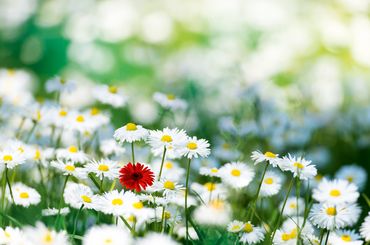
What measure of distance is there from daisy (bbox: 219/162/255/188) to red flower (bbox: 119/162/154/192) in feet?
0.91

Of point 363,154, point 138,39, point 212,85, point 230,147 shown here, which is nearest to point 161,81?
point 212,85

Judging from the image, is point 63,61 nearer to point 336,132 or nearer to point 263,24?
point 263,24

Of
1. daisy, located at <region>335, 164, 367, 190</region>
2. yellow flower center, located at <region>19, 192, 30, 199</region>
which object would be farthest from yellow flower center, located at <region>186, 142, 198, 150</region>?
daisy, located at <region>335, 164, 367, 190</region>

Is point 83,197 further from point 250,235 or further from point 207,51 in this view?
point 207,51

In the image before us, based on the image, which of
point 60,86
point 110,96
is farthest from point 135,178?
point 60,86

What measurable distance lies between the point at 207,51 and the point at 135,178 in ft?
9.62

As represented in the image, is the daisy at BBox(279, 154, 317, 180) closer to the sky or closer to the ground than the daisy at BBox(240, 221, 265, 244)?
closer to the sky

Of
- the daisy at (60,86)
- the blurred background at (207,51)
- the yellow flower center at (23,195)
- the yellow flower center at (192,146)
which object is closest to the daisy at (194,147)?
the yellow flower center at (192,146)

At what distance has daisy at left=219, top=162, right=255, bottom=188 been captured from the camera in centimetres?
160

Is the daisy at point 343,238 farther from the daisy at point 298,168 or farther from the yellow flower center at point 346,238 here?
the daisy at point 298,168

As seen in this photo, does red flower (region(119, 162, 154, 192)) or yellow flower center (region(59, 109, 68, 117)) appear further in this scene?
yellow flower center (region(59, 109, 68, 117))

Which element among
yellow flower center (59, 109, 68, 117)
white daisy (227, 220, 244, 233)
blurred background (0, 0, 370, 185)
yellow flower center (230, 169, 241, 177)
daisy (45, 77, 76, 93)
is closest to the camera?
white daisy (227, 220, 244, 233)

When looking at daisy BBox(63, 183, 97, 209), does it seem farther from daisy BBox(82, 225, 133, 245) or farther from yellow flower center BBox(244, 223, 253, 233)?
yellow flower center BBox(244, 223, 253, 233)

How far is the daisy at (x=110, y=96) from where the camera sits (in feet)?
6.57
